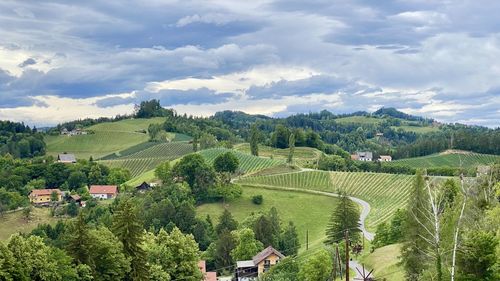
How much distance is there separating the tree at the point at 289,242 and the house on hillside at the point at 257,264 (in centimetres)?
569

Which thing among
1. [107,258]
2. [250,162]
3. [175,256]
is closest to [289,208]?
[250,162]

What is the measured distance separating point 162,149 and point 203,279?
5027 inches

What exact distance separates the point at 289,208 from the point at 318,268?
160ft

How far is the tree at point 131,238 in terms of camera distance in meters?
45.9

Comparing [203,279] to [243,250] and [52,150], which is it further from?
[52,150]

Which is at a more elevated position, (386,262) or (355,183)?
(355,183)

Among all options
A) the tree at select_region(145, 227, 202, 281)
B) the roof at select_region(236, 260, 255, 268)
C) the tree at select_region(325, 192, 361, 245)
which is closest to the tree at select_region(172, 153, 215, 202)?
the roof at select_region(236, 260, 255, 268)

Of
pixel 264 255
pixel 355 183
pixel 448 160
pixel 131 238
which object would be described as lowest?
pixel 264 255

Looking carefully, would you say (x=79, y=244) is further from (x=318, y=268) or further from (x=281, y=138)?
(x=281, y=138)

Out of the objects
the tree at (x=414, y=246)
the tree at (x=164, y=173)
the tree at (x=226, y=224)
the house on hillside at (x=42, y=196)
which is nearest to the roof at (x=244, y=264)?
the tree at (x=226, y=224)

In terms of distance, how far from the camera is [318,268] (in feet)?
165

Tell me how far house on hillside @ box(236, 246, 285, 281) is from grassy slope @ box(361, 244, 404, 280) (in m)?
13.1

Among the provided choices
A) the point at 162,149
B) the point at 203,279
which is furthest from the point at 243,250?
the point at 162,149

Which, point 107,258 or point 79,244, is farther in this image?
point 107,258
